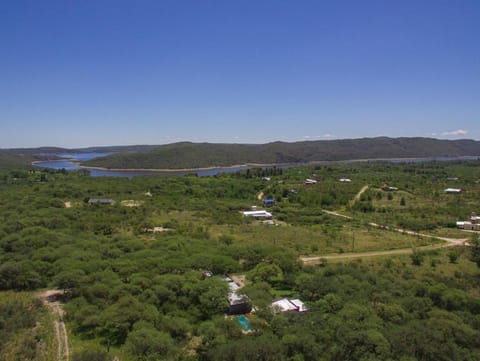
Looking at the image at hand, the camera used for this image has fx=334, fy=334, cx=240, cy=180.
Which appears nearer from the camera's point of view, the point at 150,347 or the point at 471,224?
the point at 150,347

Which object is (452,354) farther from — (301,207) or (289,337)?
(301,207)

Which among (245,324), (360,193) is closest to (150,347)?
(245,324)

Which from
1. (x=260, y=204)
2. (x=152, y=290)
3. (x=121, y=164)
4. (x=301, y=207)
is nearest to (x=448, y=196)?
(x=301, y=207)

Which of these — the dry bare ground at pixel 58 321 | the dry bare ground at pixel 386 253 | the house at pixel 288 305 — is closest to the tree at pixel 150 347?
the dry bare ground at pixel 58 321

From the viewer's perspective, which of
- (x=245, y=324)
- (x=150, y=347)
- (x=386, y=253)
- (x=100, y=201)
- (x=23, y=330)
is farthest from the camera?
(x=100, y=201)

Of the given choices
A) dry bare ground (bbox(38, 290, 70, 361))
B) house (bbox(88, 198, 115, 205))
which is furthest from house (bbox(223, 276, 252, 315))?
house (bbox(88, 198, 115, 205))

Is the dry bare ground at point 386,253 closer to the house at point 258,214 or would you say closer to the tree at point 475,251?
the tree at point 475,251

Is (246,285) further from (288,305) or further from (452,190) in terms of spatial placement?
(452,190)

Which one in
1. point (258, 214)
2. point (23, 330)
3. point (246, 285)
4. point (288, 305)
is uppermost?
point (246, 285)
